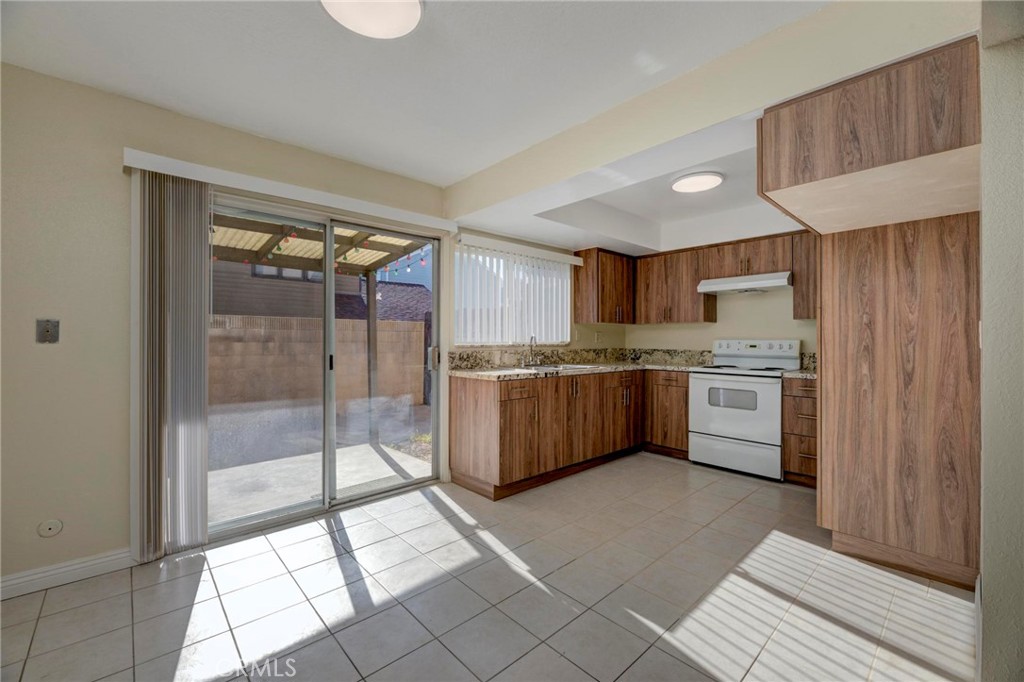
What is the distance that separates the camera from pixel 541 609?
2.03m

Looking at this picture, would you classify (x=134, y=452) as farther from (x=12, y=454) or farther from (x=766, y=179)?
(x=766, y=179)

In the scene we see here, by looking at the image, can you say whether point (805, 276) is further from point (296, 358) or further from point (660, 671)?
point (296, 358)

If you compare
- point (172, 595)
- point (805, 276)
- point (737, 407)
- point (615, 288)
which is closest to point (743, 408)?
point (737, 407)

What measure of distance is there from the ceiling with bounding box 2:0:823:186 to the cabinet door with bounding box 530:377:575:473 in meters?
2.12

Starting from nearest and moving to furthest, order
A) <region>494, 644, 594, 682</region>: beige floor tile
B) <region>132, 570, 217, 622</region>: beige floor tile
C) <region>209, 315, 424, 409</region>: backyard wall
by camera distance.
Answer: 1. <region>494, 644, 594, 682</region>: beige floor tile
2. <region>132, 570, 217, 622</region>: beige floor tile
3. <region>209, 315, 424, 409</region>: backyard wall

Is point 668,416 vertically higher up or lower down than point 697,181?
lower down

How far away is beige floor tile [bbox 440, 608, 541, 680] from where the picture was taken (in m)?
1.69

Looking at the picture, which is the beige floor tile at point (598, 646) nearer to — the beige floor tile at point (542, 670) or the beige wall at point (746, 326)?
the beige floor tile at point (542, 670)

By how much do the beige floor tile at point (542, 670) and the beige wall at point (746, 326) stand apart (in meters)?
3.66

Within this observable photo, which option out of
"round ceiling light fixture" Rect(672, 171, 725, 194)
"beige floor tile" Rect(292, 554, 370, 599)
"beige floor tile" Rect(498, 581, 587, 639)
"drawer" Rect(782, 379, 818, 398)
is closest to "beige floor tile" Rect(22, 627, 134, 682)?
"beige floor tile" Rect(292, 554, 370, 599)

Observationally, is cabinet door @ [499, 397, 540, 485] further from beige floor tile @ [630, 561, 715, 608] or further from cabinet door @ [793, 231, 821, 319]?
cabinet door @ [793, 231, 821, 319]

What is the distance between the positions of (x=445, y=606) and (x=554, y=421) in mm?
2042

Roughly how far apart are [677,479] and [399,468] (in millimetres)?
2531

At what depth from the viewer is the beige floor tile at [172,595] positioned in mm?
2051
